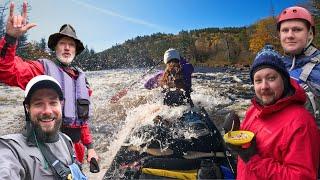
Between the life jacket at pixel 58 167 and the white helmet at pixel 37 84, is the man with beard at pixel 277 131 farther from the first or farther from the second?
the white helmet at pixel 37 84

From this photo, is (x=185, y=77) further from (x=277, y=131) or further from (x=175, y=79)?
(x=277, y=131)

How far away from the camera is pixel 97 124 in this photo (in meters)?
11.9

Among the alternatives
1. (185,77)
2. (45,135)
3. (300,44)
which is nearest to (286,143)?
(300,44)

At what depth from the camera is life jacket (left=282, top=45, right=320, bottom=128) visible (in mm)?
2678

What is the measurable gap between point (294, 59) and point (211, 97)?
1444 cm

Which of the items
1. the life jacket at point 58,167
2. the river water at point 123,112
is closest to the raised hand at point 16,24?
the life jacket at point 58,167

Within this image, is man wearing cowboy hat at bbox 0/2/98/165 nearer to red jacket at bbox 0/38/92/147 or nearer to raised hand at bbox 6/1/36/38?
red jacket at bbox 0/38/92/147

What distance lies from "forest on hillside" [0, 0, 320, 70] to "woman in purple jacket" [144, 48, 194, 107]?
3487 cm

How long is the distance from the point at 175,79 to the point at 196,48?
83.9 metres

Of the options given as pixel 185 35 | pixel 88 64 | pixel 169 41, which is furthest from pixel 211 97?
pixel 185 35

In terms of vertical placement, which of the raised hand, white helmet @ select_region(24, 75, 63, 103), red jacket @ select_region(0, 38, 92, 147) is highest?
the raised hand

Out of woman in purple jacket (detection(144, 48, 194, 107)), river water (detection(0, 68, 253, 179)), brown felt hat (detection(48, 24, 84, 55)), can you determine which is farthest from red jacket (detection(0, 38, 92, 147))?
woman in purple jacket (detection(144, 48, 194, 107))

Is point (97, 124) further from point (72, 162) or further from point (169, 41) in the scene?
point (169, 41)

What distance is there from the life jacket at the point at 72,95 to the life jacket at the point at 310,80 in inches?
81.8
